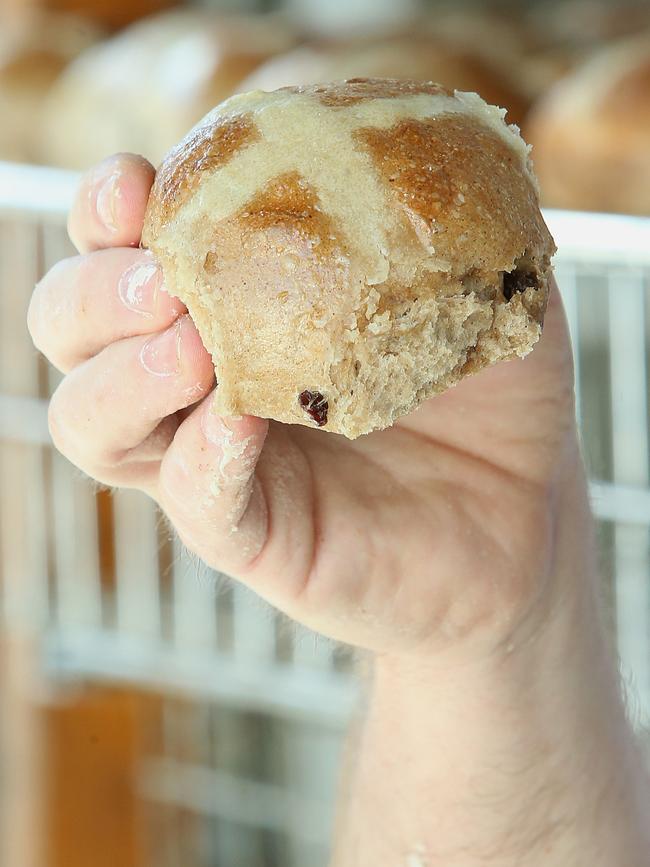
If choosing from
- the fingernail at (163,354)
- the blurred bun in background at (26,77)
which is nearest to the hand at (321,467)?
the fingernail at (163,354)

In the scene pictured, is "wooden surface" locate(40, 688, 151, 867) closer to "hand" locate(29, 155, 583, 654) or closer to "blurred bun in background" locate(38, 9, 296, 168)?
"blurred bun in background" locate(38, 9, 296, 168)

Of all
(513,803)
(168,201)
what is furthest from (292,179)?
(513,803)

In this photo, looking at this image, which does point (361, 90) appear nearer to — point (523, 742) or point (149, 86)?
point (523, 742)

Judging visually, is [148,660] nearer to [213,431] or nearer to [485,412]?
[485,412]

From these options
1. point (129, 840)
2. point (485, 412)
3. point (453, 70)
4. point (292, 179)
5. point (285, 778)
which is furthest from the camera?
point (285, 778)

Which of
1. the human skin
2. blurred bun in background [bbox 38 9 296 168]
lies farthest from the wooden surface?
the human skin

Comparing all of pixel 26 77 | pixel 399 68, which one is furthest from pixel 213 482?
pixel 26 77
